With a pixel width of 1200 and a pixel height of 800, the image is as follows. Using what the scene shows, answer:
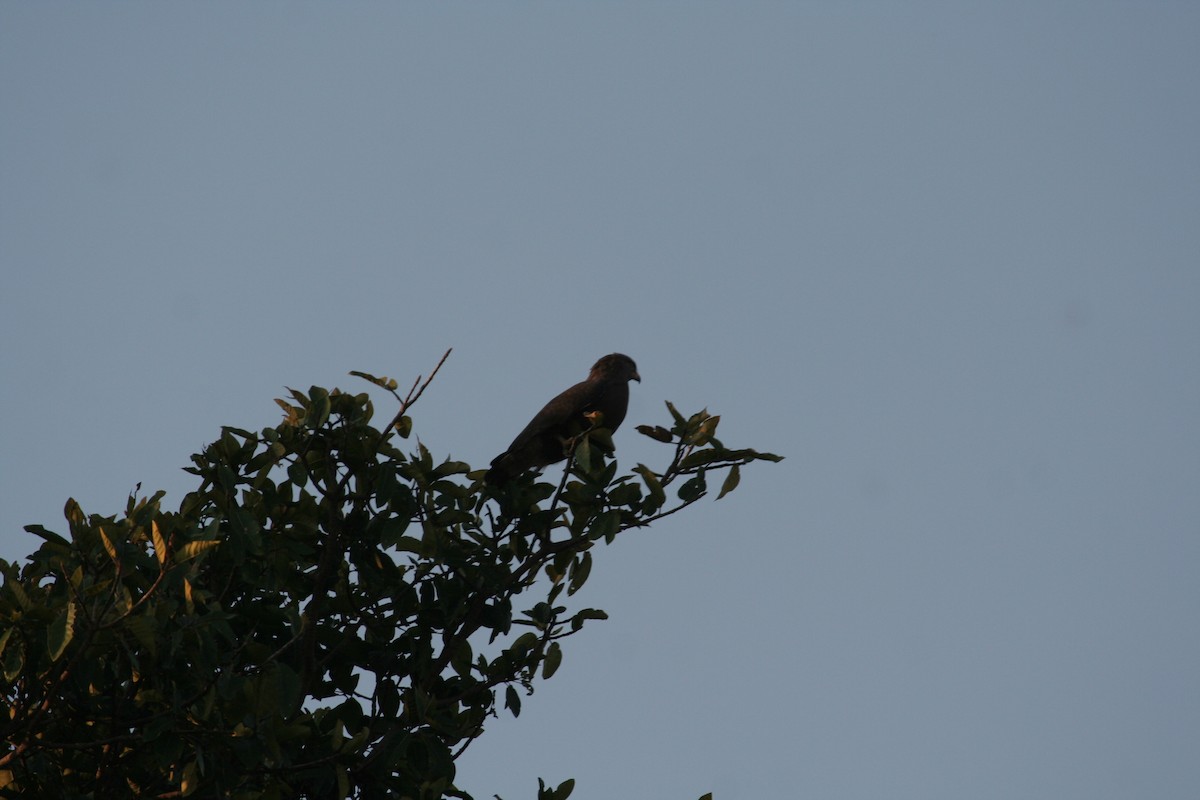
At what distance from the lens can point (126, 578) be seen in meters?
4.88

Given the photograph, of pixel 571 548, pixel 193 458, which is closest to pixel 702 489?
pixel 571 548

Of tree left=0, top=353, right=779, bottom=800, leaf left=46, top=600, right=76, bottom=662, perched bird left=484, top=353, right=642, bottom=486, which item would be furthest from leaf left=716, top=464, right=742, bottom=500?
leaf left=46, top=600, right=76, bottom=662

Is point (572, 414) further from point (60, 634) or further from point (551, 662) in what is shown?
point (60, 634)

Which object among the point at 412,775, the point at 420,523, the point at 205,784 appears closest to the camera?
the point at 205,784

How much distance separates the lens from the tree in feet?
14.9

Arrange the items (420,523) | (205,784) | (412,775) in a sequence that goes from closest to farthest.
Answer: (205,784) < (412,775) < (420,523)

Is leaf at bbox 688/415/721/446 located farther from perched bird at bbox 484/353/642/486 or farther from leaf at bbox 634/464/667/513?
perched bird at bbox 484/353/642/486

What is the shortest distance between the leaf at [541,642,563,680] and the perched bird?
1292mm

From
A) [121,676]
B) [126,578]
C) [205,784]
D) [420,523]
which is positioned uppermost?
[420,523]

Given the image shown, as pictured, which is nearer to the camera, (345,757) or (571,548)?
(345,757)

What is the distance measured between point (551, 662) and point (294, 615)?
4.01 feet

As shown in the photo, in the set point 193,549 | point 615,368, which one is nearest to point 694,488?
point 193,549

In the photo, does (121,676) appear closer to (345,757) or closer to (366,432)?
(345,757)

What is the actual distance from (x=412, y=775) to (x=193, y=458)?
4.98 feet
